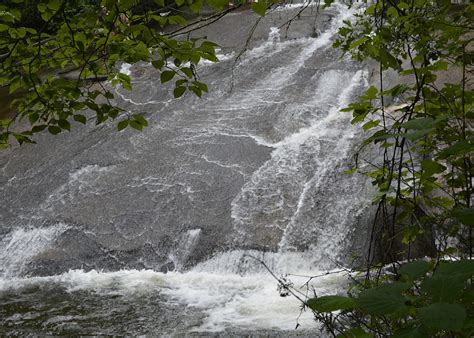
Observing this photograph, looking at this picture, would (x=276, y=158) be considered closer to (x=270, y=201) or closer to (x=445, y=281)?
(x=270, y=201)

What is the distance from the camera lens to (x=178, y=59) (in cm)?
192

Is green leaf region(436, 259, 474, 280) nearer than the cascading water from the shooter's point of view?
Yes

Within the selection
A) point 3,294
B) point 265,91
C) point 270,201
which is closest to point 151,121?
point 265,91

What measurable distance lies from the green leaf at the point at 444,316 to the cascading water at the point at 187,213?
12.1 ft

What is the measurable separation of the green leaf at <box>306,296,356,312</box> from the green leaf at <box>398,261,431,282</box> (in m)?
0.12

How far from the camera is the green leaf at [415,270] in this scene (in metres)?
1.06

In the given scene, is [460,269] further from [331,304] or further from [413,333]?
[331,304]

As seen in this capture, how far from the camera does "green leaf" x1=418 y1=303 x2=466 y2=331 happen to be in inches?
32.8

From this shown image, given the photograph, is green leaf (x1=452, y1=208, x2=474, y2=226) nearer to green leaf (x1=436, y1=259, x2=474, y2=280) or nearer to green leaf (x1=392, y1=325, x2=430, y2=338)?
green leaf (x1=436, y1=259, x2=474, y2=280)

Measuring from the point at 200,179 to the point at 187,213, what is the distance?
2.27 feet

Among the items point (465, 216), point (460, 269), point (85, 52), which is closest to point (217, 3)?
point (85, 52)

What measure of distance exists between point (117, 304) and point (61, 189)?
116 inches

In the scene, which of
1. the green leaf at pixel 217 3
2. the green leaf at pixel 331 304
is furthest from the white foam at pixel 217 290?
the green leaf at pixel 331 304

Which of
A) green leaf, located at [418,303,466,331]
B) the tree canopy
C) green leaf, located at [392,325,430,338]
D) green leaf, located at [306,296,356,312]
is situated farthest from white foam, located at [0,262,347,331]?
green leaf, located at [418,303,466,331]
